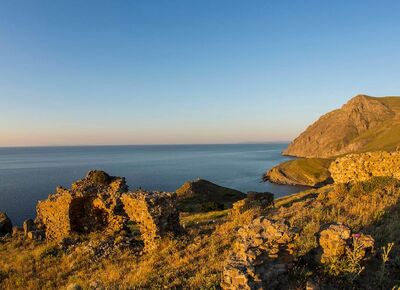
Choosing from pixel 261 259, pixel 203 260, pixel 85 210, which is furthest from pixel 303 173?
pixel 261 259

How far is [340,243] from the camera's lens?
862 centimetres

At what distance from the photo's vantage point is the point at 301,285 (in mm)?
8211

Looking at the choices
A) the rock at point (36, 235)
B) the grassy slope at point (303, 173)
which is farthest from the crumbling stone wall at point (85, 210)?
the grassy slope at point (303, 173)

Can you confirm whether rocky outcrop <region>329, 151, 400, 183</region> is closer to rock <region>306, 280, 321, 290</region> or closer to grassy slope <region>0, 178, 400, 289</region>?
grassy slope <region>0, 178, 400, 289</region>

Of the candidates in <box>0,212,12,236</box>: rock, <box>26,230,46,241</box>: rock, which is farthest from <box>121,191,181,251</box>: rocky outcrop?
<box>0,212,12,236</box>: rock

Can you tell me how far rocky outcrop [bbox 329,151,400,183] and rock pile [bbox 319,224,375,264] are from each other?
16710 millimetres

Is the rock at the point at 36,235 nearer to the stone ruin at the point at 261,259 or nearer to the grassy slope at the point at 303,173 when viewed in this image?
the stone ruin at the point at 261,259

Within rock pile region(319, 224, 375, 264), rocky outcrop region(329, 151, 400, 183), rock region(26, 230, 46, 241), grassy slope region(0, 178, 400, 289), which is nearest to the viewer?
rock pile region(319, 224, 375, 264)

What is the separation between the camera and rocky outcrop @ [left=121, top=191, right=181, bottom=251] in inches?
686

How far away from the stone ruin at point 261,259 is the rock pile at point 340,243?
3.21 feet

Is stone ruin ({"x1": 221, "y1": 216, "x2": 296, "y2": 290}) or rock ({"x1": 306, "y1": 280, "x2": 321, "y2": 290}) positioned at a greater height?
stone ruin ({"x1": 221, "y1": 216, "x2": 296, "y2": 290})

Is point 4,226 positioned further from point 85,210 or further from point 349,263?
point 349,263

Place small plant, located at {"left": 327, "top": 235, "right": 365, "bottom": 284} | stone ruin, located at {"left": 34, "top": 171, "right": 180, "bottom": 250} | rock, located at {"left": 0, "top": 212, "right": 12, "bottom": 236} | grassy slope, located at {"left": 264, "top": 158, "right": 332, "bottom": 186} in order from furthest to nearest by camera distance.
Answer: grassy slope, located at {"left": 264, "top": 158, "right": 332, "bottom": 186} → rock, located at {"left": 0, "top": 212, "right": 12, "bottom": 236} → stone ruin, located at {"left": 34, "top": 171, "right": 180, "bottom": 250} → small plant, located at {"left": 327, "top": 235, "right": 365, "bottom": 284}

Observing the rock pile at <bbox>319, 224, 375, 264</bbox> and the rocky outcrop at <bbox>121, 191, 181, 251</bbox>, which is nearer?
the rock pile at <bbox>319, 224, 375, 264</bbox>
